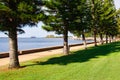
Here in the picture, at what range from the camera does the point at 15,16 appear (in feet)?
53.6

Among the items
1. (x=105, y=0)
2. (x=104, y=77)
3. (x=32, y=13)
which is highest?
(x=105, y=0)

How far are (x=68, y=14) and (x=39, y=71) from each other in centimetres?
1365

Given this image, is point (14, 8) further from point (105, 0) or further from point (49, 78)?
point (105, 0)

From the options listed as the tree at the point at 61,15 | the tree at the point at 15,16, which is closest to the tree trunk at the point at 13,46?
the tree at the point at 15,16

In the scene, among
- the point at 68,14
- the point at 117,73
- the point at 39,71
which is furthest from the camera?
the point at 68,14

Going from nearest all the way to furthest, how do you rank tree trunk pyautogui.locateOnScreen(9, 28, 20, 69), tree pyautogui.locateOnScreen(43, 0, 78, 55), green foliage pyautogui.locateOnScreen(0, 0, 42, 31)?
green foliage pyautogui.locateOnScreen(0, 0, 42, 31)
tree trunk pyautogui.locateOnScreen(9, 28, 20, 69)
tree pyautogui.locateOnScreen(43, 0, 78, 55)

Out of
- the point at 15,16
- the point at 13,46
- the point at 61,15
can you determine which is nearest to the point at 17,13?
A: the point at 15,16

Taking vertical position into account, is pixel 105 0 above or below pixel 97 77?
above

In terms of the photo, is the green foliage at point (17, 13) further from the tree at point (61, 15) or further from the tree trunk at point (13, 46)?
the tree at point (61, 15)

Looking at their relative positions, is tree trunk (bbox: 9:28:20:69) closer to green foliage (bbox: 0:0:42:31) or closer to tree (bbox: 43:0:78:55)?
green foliage (bbox: 0:0:42:31)

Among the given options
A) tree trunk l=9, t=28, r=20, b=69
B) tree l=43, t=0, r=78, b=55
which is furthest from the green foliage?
tree l=43, t=0, r=78, b=55

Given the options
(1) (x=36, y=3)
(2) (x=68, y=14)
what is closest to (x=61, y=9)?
(2) (x=68, y=14)

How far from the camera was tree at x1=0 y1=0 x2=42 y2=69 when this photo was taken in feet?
53.5

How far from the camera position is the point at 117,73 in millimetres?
14141
